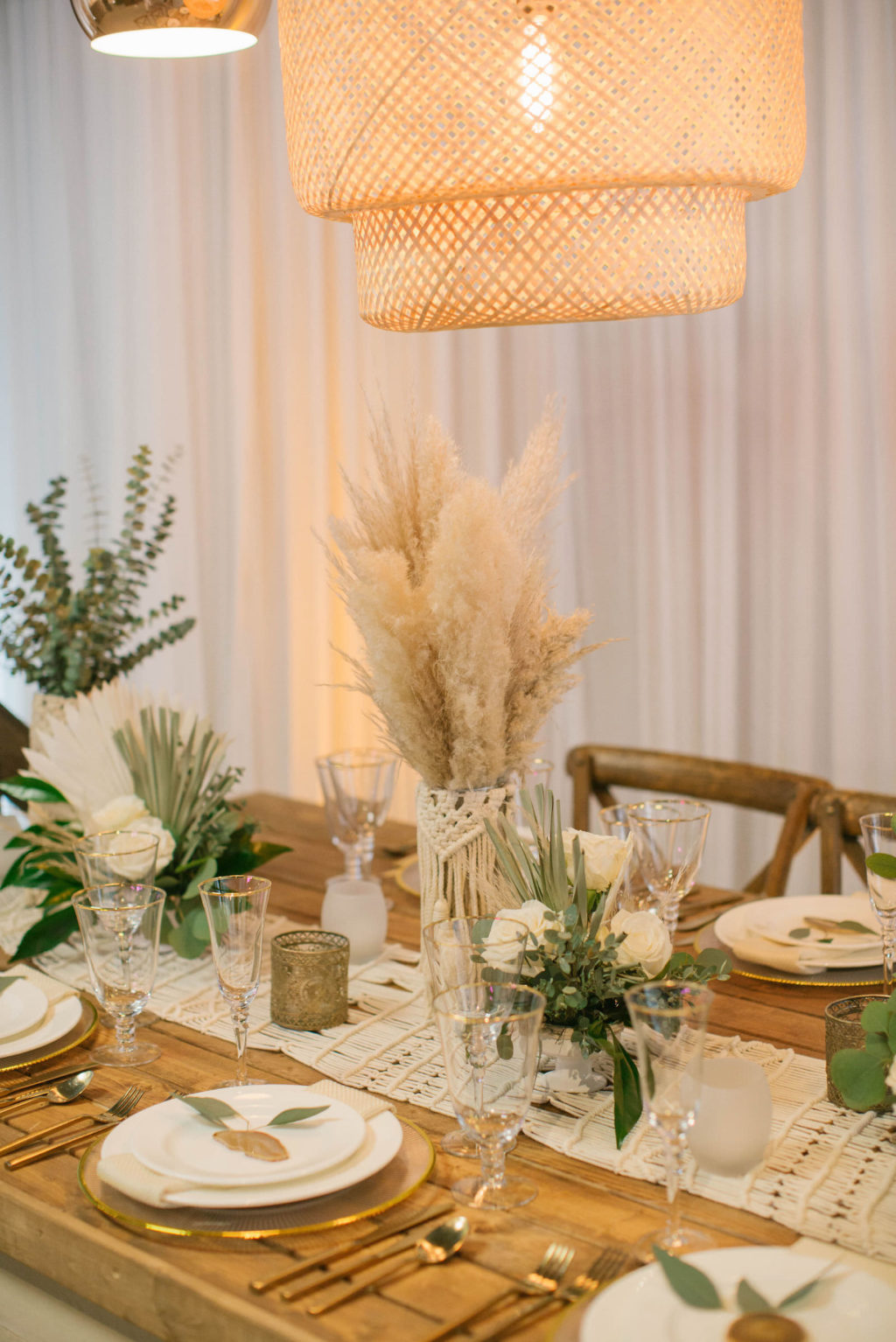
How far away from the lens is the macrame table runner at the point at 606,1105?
3.19 ft

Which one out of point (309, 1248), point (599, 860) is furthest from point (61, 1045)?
point (599, 860)

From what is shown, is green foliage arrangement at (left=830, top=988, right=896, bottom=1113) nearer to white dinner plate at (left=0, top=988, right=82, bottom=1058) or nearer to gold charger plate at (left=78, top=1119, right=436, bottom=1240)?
gold charger plate at (left=78, top=1119, right=436, bottom=1240)

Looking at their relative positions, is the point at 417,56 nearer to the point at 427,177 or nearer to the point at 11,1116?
the point at 427,177

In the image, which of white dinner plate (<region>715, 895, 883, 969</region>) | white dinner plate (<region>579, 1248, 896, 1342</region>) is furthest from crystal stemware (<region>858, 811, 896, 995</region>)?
white dinner plate (<region>579, 1248, 896, 1342</region>)

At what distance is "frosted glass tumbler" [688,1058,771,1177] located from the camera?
100cm

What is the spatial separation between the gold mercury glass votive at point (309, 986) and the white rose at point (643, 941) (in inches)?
12.8

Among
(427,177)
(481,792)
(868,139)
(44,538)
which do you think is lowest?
(481,792)

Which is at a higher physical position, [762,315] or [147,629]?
[762,315]

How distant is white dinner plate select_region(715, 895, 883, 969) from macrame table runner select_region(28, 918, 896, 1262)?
0.22m

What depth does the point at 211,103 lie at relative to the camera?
341 cm

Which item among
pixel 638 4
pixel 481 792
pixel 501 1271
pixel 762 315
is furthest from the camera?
pixel 762 315

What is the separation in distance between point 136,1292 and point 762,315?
2.31m

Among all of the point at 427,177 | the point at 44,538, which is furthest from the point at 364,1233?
the point at 44,538

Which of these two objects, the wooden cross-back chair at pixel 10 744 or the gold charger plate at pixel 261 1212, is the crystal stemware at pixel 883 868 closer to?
the gold charger plate at pixel 261 1212
